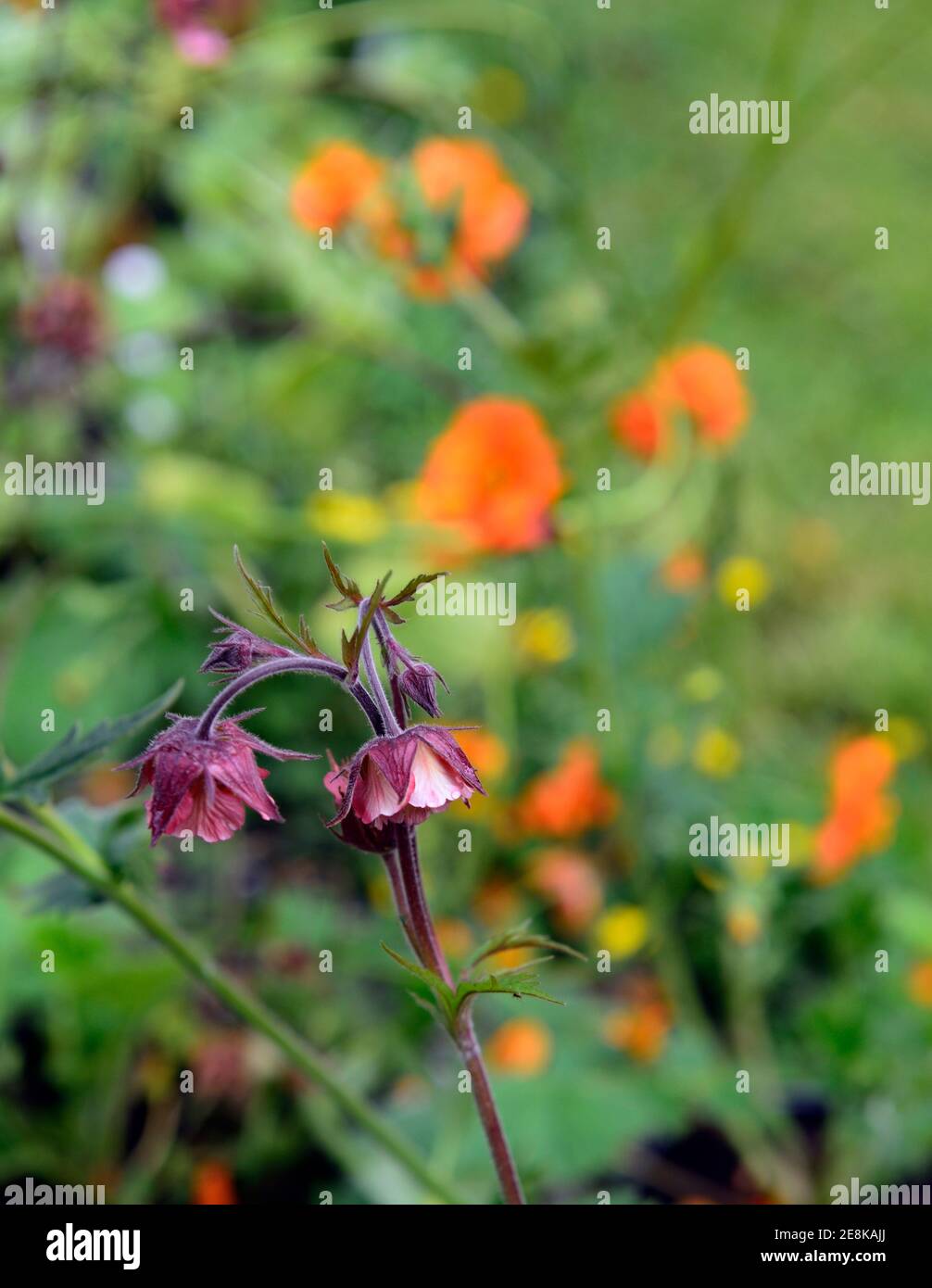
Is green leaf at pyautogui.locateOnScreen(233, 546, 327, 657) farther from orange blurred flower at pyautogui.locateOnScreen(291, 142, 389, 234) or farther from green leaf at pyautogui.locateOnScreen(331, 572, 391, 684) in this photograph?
orange blurred flower at pyautogui.locateOnScreen(291, 142, 389, 234)

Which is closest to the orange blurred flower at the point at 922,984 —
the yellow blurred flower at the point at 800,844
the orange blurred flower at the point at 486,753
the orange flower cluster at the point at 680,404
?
the yellow blurred flower at the point at 800,844

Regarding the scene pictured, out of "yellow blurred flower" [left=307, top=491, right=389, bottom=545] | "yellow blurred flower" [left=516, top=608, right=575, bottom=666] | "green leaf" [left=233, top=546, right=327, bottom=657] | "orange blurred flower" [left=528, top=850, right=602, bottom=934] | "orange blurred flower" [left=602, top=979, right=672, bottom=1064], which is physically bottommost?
"orange blurred flower" [left=602, top=979, right=672, bottom=1064]

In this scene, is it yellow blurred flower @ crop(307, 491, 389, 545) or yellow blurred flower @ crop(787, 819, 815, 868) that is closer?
yellow blurred flower @ crop(787, 819, 815, 868)

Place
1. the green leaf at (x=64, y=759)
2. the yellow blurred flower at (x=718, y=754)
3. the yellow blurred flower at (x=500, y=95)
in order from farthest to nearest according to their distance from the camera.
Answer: the yellow blurred flower at (x=500, y=95) → the yellow blurred flower at (x=718, y=754) → the green leaf at (x=64, y=759)

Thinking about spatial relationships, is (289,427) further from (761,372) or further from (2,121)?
(761,372)

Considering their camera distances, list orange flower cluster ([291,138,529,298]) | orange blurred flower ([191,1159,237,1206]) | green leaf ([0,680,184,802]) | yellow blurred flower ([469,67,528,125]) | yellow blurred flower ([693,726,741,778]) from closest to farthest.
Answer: green leaf ([0,680,184,802])
orange blurred flower ([191,1159,237,1206])
yellow blurred flower ([693,726,741,778])
orange flower cluster ([291,138,529,298])
yellow blurred flower ([469,67,528,125])

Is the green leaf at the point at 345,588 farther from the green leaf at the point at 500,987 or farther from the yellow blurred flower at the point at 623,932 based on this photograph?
the yellow blurred flower at the point at 623,932

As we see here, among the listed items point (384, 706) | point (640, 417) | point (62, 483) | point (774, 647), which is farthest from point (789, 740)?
point (384, 706)

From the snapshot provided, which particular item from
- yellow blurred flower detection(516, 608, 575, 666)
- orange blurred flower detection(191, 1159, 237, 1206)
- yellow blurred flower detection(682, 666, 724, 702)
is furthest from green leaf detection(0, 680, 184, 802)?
yellow blurred flower detection(516, 608, 575, 666)
